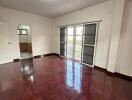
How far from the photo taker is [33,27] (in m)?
5.03

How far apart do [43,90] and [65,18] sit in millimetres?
4087

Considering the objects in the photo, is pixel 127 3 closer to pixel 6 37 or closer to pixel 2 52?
pixel 6 37

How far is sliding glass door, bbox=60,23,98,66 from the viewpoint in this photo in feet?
12.3

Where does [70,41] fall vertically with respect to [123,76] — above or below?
above

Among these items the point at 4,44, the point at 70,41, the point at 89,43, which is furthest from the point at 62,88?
the point at 4,44

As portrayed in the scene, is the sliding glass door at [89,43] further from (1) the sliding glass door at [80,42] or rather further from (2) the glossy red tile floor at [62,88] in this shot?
(2) the glossy red tile floor at [62,88]

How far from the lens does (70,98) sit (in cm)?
186

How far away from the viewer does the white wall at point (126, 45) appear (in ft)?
8.52

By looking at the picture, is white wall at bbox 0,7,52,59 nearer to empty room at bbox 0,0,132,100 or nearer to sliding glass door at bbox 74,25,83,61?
empty room at bbox 0,0,132,100

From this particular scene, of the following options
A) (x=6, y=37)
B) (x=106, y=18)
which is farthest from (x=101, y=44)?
(x=6, y=37)

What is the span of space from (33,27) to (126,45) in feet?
15.4

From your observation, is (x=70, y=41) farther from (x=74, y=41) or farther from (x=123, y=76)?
(x=123, y=76)

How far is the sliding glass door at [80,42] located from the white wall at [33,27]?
113cm

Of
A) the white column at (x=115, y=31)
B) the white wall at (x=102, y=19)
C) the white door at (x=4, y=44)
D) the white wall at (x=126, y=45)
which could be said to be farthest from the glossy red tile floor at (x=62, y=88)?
the white door at (x=4, y=44)
